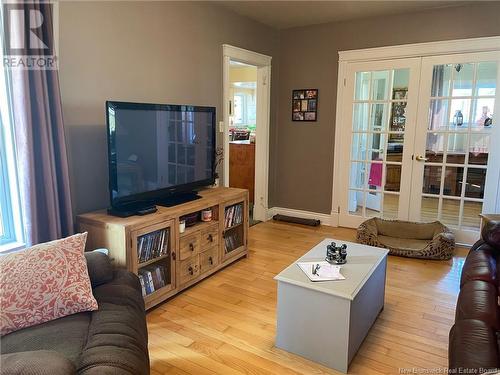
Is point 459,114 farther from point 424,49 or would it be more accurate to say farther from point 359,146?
point 359,146

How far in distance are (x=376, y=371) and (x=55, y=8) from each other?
2850mm

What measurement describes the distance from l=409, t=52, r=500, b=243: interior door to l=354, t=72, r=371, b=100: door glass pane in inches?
22.8

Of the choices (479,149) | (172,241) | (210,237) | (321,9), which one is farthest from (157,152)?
(479,149)

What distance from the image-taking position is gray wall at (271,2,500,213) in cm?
381

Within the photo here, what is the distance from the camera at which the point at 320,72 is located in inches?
179

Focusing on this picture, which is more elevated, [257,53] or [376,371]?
[257,53]

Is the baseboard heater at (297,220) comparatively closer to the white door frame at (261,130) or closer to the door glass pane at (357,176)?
the white door frame at (261,130)

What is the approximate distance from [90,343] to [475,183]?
390 cm

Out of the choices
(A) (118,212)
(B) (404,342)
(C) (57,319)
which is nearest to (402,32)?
(B) (404,342)

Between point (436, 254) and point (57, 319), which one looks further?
point (436, 254)

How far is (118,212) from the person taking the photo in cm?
251

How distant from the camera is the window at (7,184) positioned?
7.14 feet

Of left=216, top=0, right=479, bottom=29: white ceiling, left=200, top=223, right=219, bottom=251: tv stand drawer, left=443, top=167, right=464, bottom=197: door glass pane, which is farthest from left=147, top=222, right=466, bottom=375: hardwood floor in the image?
left=216, top=0, right=479, bottom=29: white ceiling

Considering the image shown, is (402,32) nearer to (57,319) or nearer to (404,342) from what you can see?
(404,342)
